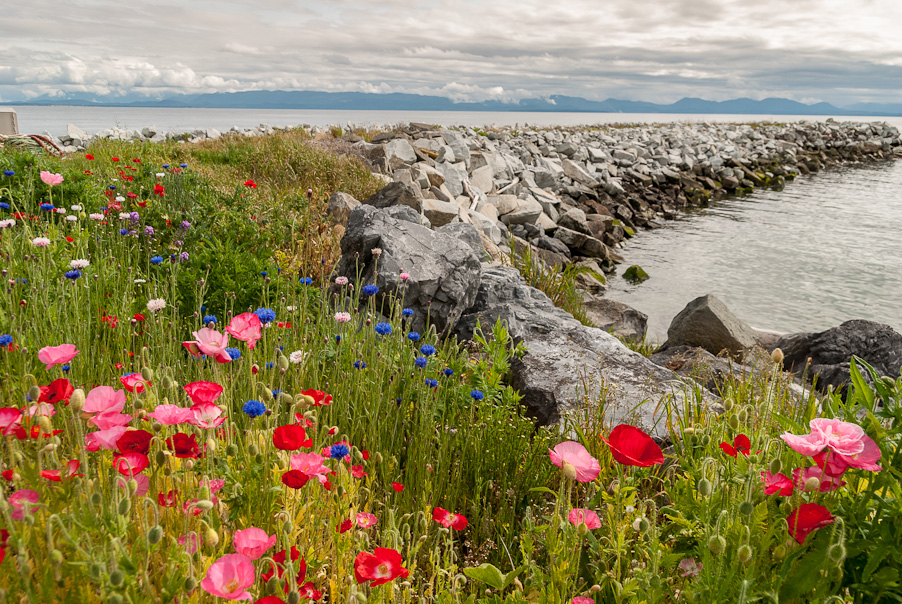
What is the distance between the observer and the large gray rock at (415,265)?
5.01 m

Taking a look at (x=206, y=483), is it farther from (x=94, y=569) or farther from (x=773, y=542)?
(x=773, y=542)

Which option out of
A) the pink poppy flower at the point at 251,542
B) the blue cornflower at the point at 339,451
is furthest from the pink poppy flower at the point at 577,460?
the pink poppy flower at the point at 251,542

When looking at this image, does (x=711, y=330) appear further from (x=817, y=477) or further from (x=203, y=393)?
(x=203, y=393)

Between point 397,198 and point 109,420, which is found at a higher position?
point 397,198

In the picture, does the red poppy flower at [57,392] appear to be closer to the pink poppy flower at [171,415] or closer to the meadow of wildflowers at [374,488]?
the meadow of wildflowers at [374,488]

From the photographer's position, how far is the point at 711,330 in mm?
6895

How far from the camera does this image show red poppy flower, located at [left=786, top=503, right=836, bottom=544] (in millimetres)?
1379

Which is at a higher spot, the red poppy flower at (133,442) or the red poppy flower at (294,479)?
the red poppy flower at (133,442)

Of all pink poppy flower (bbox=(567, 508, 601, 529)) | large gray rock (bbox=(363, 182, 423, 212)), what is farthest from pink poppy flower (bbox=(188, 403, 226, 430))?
large gray rock (bbox=(363, 182, 423, 212))

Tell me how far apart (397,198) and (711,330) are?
195 inches

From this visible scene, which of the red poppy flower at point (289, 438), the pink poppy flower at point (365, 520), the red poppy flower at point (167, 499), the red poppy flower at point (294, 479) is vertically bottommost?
the pink poppy flower at point (365, 520)

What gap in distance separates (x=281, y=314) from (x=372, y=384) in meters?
1.02

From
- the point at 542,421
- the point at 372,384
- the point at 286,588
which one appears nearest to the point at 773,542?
the point at 286,588

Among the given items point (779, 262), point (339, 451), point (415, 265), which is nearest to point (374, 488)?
point (339, 451)
